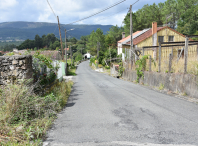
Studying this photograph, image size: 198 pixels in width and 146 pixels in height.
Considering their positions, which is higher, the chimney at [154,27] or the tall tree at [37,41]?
the tall tree at [37,41]

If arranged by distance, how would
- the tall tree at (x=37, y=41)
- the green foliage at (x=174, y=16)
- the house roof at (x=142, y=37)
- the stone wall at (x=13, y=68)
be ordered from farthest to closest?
the tall tree at (x=37, y=41), the green foliage at (x=174, y=16), the house roof at (x=142, y=37), the stone wall at (x=13, y=68)

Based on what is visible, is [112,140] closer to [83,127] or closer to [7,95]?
[83,127]

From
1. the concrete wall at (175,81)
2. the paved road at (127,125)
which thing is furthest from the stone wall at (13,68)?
the concrete wall at (175,81)

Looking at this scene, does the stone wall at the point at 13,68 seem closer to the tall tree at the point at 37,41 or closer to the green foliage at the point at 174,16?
the green foliage at the point at 174,16

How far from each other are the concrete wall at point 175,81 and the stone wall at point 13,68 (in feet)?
23.6

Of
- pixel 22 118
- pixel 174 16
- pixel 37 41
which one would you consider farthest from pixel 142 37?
pixel 37 41

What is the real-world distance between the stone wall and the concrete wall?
→ 720 centimetres

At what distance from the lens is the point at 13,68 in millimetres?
7137

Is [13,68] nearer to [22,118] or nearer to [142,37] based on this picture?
[22,118]

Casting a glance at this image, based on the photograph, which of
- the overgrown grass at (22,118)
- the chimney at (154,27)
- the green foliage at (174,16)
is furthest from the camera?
the green foliage at (174,16)

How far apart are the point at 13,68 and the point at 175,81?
7.97 meters

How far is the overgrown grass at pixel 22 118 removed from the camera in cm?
450

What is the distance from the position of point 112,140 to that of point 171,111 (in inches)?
130

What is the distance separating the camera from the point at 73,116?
662 centimetres
